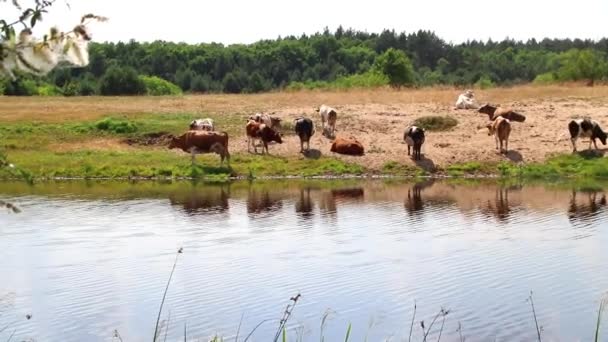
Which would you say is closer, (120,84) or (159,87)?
(120,84)

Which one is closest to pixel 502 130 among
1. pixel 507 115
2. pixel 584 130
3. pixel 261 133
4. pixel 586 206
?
pixel 584 130

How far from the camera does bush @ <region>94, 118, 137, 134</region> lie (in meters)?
36.4

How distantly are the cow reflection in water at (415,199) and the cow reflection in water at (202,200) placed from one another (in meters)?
4.23

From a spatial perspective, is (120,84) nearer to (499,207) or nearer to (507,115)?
(507,115)

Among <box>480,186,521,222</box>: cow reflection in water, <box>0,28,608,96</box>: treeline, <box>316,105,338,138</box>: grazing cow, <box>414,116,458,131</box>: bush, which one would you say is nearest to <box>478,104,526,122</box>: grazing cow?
<box>414,116,458,131</box>: bush

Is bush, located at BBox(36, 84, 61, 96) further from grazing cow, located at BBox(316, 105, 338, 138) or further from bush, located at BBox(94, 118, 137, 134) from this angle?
grazing cow, located at BBox(316, 105, 338, 138)

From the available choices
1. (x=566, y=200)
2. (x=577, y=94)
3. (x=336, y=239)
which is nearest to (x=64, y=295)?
(x=336, y=239)

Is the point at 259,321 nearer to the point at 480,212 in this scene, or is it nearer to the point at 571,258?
the point at 571,258

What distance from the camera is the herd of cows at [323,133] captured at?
3158 cm

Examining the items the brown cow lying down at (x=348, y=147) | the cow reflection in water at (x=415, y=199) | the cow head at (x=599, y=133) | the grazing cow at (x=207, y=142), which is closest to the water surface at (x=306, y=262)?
the cow reflection in water at (x=415, y=199)

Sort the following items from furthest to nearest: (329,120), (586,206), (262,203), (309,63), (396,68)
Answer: (309,63) → (396,68) → (329,120) → (262,203) → (586,206)

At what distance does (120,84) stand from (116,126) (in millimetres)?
27487

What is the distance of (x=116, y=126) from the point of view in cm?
3672

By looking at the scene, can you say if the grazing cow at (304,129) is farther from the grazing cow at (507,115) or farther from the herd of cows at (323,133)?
the grazing cow at (507,115)
